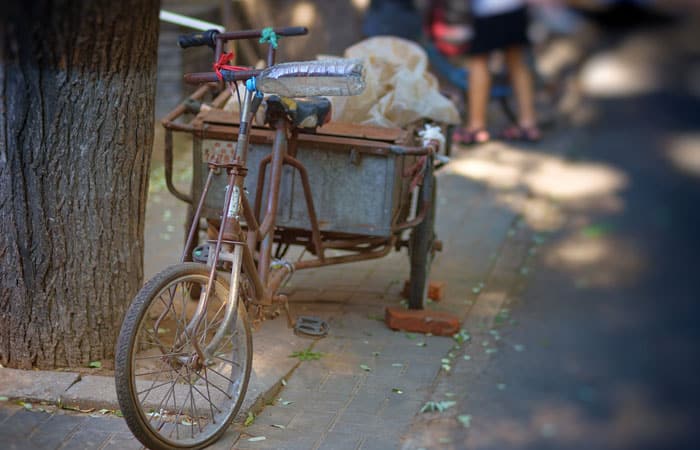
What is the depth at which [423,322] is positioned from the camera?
4.36m

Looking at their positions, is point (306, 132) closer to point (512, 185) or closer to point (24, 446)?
point (24, 446)

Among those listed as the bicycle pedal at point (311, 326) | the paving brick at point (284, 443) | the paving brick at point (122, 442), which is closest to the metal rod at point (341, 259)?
the bicycle pedal at point (311, 326)

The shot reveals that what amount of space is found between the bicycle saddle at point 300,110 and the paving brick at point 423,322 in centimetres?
115

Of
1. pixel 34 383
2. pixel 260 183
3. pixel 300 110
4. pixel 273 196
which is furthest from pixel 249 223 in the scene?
pixel 34 383

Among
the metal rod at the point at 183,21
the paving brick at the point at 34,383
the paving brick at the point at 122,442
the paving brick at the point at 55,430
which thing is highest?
the metal rod at the point at 183,21

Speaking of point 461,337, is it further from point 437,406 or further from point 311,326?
point 437,406

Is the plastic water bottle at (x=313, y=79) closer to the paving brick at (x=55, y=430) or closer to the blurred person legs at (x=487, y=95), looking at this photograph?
the paving brick at (x=55, y=430)

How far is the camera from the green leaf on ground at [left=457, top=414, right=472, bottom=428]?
131 inches

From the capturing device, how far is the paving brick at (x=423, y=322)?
4359 mm

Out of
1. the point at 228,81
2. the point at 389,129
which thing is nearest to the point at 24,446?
the point at 228,81

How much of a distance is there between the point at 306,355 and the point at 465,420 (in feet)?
2.96

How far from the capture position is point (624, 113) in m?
0.62

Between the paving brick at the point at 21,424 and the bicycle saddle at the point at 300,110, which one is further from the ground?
the bicycle saddle at the point at 300,110

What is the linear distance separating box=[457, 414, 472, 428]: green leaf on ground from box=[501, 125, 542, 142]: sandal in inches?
196
